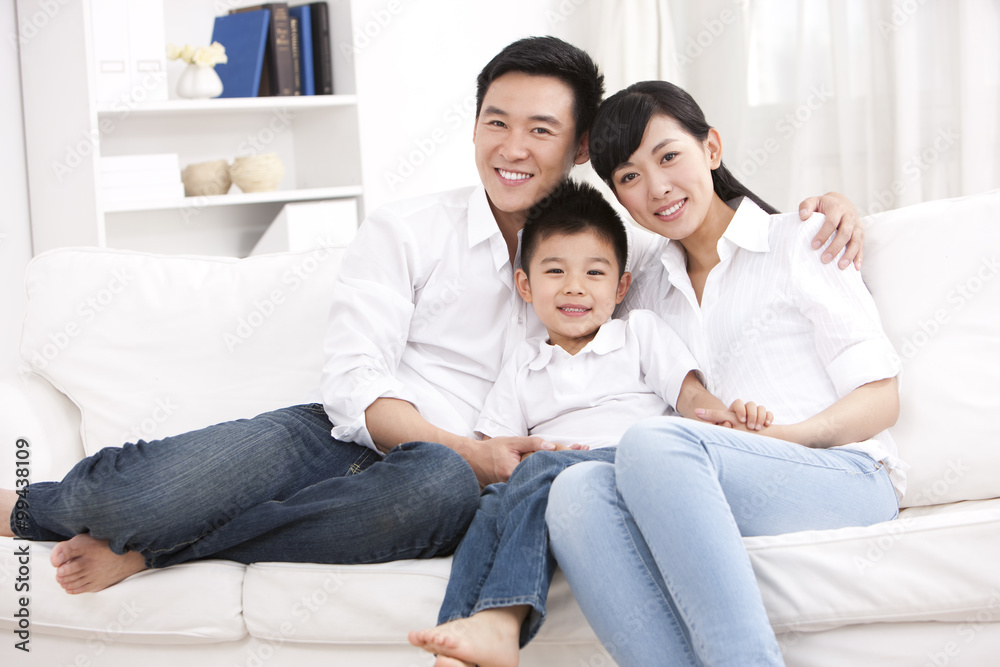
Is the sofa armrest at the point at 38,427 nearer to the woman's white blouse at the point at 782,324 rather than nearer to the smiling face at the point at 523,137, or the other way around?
the smiling face at the point at 523,137

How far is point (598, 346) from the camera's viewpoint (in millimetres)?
1474

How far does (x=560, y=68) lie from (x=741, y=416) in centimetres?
70

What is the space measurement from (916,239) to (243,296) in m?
1.24

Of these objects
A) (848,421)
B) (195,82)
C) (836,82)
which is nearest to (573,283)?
(848,421)

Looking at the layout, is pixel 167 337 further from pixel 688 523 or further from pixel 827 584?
pixel 827 584

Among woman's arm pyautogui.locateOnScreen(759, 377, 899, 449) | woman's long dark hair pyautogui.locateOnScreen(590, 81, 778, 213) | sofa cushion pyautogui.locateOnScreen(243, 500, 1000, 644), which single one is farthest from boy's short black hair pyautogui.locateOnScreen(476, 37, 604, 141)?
sofa cushion pyautogui.locateOnScreen(243, 500, 1000, 644)

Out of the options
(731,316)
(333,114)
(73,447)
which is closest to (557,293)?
(731,316)

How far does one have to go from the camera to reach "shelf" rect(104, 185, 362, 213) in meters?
2.43

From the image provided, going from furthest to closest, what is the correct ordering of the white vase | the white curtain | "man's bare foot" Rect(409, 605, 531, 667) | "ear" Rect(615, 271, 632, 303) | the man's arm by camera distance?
the white vase, the white curtain, "ear" Rect(615, 271, 632, 303), the man's arm, "man's bare foot" Rect(409, 605, 531, 667)

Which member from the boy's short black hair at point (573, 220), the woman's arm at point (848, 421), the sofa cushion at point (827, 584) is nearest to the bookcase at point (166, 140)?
the boy's short black hair at point (573, 220)

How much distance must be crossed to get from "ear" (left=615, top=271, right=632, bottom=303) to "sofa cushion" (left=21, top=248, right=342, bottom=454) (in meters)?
0.57

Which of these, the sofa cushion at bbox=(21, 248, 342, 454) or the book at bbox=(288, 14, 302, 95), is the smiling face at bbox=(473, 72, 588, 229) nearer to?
the sofa cushion at bbox=(21, 248, 342, 454)

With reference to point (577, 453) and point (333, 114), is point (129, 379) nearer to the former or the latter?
point (577, 453)

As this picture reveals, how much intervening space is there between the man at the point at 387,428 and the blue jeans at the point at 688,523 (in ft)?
0.74
